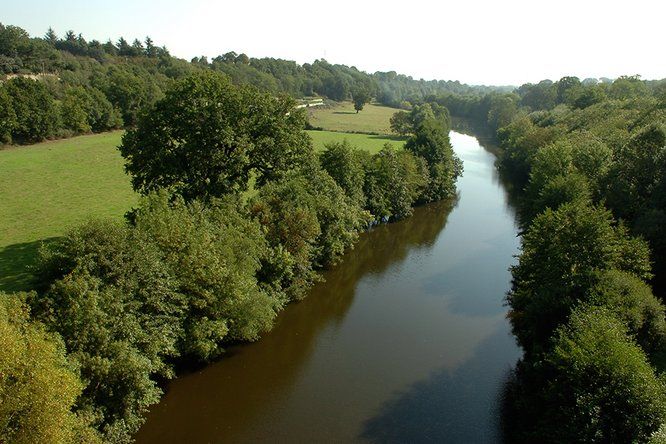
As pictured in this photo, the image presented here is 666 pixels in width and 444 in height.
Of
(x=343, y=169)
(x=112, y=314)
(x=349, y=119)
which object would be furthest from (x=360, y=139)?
(x=112, y=314)

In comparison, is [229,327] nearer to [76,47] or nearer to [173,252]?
[173,252]

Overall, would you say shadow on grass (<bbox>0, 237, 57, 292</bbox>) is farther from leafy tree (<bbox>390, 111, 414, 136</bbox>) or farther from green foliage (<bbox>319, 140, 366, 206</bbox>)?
leafy tree (<bbox>390, 111, 414, 136</bbox>)

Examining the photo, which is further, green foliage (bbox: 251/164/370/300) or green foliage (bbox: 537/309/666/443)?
green foliage (bbox: 251/164/370/300)

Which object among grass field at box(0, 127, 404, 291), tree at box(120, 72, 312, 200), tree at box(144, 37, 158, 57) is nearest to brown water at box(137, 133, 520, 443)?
grass field at box(0, 127, 404, 291)

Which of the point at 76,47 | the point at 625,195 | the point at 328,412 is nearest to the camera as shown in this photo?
the point at 328,412

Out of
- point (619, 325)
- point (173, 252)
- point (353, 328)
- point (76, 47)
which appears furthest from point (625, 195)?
point (76, 47)

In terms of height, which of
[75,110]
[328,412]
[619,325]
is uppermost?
[75,110]
